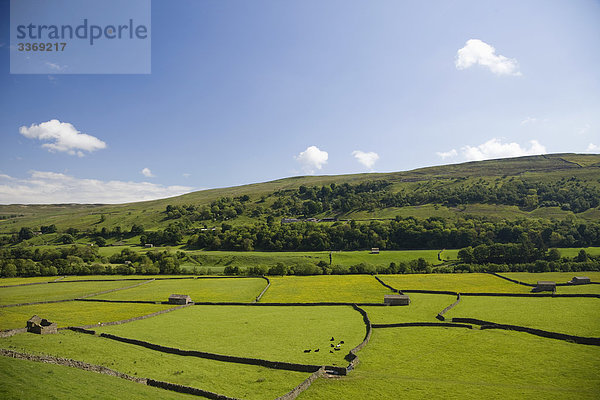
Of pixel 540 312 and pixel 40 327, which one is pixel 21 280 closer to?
pixel 40 327

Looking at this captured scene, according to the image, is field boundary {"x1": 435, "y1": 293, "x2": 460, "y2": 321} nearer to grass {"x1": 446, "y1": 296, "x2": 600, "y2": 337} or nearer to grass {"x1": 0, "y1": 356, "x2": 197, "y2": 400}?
grass {"x1": 446, "y1": 296, "x2": 600, "y2": 337}

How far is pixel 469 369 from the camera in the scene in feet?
99.7

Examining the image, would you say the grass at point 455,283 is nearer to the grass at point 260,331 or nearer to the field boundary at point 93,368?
the grass at point 260,331

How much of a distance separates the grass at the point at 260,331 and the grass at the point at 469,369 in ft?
12.5

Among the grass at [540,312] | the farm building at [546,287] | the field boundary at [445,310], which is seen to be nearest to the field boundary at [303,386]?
the field boundary at [445,310]

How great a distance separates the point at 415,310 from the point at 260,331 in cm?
2437

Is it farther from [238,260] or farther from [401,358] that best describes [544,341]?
[238,260]

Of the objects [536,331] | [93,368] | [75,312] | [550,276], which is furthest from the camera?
[550,276]

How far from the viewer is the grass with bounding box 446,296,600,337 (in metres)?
41.1

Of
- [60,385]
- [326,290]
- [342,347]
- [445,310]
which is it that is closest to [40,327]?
[60,385]

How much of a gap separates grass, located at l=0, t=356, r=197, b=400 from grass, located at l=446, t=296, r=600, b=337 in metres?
39.5

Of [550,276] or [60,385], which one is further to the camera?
[550,276]

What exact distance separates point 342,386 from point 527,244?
3755 inches

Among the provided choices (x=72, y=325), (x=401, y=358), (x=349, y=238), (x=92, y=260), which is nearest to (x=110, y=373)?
(x=72, y=325)
